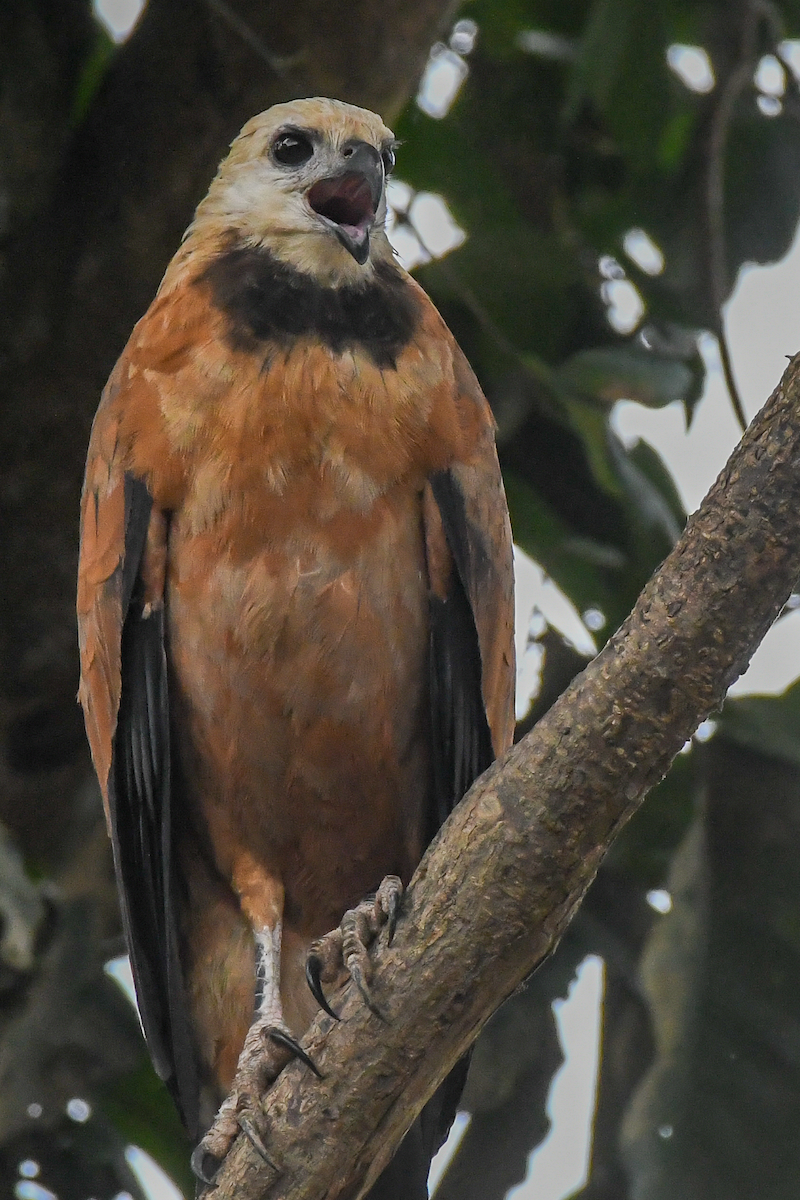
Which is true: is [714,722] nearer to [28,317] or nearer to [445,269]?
[445,269]

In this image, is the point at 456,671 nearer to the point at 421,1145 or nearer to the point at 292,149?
the point at 421,1145

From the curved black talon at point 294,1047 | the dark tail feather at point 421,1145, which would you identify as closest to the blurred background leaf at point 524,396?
the dark tail feather at point 421,1145

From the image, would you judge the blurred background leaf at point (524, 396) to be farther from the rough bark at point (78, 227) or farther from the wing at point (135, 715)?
the wing at point (135, 715)

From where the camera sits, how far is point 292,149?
9.24ft

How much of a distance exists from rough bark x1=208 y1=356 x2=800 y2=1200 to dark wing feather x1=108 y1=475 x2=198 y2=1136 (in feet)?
1.89

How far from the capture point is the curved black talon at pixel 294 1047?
6.70 ft

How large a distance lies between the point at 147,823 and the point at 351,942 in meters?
0.61

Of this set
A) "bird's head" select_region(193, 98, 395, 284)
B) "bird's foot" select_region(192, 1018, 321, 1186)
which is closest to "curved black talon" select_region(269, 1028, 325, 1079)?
"bird's foot" select_region(192, 1018, 321, 1186)

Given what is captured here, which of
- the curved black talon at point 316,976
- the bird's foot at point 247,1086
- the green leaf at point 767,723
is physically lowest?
the bird's foot at point 247,1086

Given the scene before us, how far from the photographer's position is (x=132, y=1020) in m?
3.03

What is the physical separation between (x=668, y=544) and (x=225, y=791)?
973 millimetres

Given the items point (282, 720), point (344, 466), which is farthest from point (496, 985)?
point (344, 466)

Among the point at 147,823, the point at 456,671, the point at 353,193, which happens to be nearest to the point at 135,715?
the point at 147,823

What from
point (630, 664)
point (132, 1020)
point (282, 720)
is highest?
point (630, 664)
